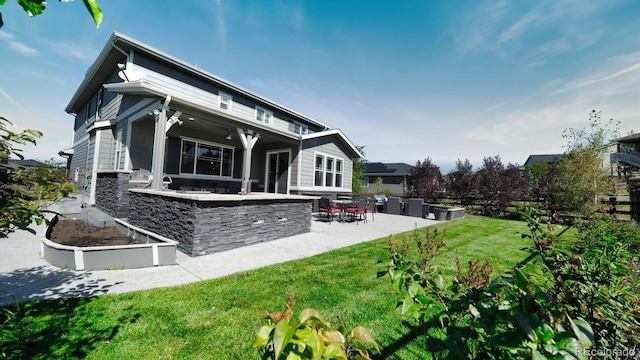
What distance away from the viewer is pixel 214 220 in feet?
17.8

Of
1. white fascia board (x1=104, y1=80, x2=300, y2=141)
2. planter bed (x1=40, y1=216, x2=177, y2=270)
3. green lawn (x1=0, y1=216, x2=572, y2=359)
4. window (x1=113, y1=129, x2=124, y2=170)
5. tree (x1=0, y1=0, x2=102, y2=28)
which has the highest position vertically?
white fascia board (x1=104, y1=80, x2=300, y2=141)

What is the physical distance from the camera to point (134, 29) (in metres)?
9.48

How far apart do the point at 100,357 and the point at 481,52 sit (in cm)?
1235

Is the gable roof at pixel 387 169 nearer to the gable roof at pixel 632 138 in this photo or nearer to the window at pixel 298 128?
the gable roof at pixel 632 138

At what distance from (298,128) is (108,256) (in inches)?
571

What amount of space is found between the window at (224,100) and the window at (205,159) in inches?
94.4

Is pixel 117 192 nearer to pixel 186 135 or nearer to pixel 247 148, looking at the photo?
pixel 186 135

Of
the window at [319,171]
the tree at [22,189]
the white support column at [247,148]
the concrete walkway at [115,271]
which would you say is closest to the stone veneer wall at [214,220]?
the concrete walkway at [115,271]

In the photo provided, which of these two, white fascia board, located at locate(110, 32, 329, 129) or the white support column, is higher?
white fascia board, located at locate(110, 32, 329, 129)

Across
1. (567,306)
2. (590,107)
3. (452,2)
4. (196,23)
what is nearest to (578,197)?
(590,107)

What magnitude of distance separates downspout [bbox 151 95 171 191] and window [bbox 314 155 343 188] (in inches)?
309

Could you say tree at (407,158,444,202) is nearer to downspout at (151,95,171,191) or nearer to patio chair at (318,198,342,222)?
patio chair at (318,198,342,222)

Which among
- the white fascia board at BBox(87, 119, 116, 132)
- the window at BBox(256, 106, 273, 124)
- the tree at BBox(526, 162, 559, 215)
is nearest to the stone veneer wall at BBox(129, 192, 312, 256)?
the white fascia board at BBox(87, 119, 116, 132)

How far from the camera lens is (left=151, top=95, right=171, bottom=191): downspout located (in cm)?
688
